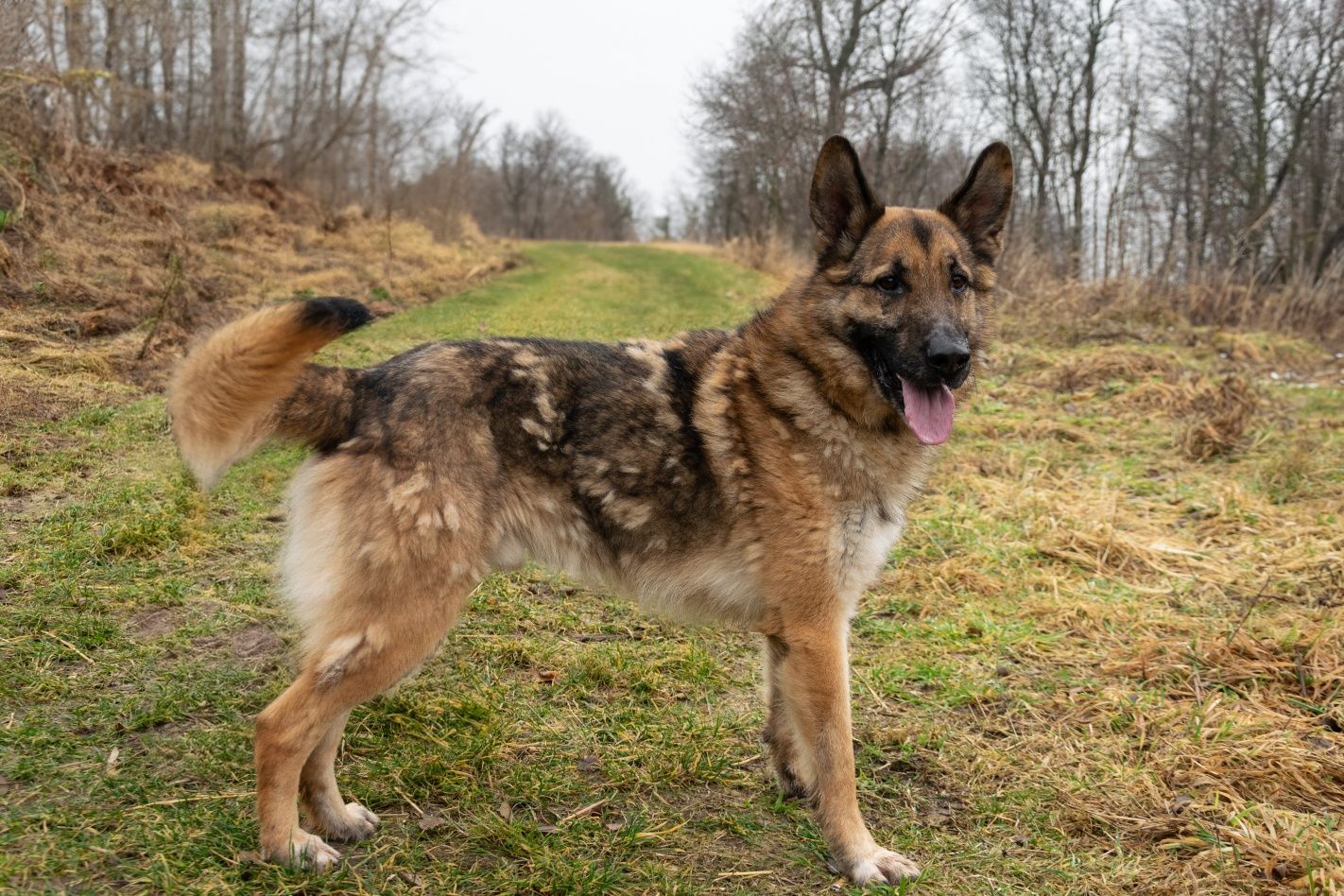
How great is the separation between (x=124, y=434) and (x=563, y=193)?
2585 inches

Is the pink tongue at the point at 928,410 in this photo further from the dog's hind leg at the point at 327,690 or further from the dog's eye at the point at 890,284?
the dog's hind leg at the point at 327,690

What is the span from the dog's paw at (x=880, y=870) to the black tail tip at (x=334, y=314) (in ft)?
8.01

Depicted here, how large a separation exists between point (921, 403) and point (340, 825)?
2.48 m

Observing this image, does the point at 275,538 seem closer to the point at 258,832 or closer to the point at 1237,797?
the point at 258,832

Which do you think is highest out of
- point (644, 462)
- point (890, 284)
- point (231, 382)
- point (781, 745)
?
point (890, 284)

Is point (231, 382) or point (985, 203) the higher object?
point (985, 203)

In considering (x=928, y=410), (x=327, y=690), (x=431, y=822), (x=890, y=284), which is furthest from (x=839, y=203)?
(x=431, y=822)

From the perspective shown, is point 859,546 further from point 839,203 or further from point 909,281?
point 839,203

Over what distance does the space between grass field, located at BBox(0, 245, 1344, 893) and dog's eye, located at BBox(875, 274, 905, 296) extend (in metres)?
1.91

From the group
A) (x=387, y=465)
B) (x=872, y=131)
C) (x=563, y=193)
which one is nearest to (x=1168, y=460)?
(x=387, y=465)

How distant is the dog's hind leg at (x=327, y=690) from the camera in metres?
2.58

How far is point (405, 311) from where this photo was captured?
14.0 meters

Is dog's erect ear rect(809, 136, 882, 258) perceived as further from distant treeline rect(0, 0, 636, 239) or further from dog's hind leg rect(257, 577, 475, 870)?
distant treeline rect(0, 0, 636, 239)

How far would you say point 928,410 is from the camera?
3.10 meters
